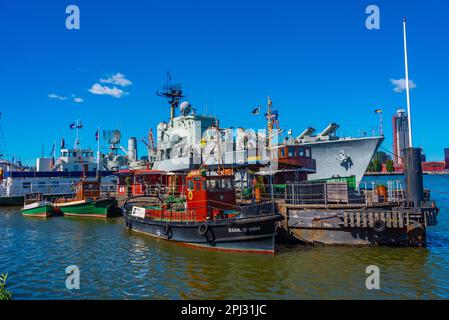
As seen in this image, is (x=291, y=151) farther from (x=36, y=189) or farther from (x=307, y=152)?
(x=36, y=189)

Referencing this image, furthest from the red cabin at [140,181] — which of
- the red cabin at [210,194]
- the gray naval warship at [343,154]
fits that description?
the red cabin at [210,194]

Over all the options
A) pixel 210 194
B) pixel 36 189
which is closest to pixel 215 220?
pixel 210 194

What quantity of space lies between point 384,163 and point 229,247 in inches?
6498

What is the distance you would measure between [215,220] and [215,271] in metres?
3.62

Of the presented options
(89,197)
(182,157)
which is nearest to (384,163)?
(182,157)

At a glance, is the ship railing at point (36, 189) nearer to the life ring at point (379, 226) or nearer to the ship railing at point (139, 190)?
the ship railing at point (139, 190)

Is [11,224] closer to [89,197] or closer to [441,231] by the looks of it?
[89,197]

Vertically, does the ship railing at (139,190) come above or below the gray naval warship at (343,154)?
below

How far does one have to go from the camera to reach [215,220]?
18.0 metres

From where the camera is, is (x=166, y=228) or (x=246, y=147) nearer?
(x=166, y=228)

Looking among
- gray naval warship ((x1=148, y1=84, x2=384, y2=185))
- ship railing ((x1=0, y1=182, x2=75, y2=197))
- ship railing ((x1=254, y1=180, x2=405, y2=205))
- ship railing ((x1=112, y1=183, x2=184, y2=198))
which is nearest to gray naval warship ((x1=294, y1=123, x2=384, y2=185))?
gray naval warship ((x1=148, y1=84, x2=384, y2=185))

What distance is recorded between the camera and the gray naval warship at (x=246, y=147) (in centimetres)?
3388

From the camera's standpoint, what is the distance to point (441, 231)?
2434 centimetres

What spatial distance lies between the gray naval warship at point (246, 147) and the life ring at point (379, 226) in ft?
33.7
